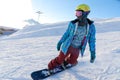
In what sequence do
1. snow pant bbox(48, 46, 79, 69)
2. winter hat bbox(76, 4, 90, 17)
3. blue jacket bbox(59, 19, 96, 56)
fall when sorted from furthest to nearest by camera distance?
1. snow pant bbox(48, 46, 79, 69)
2. blue jacket bbox(59, 19, 96, 56)
3. winter hat bbox(76, 4, 90, 17)

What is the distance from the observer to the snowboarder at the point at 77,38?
19.6 ft

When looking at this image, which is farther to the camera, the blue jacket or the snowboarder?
the blue jacket

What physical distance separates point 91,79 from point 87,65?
92cm

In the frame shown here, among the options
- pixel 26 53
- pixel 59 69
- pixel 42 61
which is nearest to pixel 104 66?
pixel 59 69

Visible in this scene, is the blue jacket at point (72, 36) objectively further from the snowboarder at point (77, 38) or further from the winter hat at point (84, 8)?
the winter hat at point (84, 8)

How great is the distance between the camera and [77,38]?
6.20 meters

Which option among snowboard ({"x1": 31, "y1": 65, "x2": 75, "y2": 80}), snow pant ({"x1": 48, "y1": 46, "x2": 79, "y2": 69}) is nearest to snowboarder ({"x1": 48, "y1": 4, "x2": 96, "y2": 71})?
snow pant ({"x1": 48, "y1": 46, "x2": 79, "y2": 69})

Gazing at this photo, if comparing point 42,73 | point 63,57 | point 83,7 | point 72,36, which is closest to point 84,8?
point 83,7

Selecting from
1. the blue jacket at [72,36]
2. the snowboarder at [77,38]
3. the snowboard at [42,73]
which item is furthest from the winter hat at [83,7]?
the snowboard at [42,73]

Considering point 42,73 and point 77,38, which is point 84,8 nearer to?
point 77,38

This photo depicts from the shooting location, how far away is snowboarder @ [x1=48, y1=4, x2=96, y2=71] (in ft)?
19.6

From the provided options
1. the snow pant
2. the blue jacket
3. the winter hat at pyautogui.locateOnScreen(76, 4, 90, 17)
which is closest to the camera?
the winter hat at pyautogui.locateOnScreen(76, 4, 90, 17)

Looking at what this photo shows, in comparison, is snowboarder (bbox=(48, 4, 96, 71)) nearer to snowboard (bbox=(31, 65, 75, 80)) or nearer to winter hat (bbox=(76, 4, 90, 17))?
winter hat (bbox=(76, 4, 90, 17))

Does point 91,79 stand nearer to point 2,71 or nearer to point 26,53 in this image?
point 2,71
